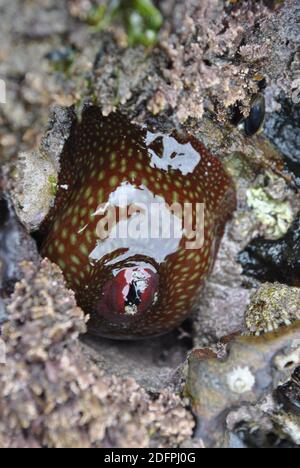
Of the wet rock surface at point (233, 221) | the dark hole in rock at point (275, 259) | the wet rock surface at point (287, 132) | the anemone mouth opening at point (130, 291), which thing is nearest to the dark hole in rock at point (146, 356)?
the wet rock surface at point (233, 221)

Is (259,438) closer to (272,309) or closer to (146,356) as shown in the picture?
(272,309)

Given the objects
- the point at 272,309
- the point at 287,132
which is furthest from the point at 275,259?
the point at 287,132

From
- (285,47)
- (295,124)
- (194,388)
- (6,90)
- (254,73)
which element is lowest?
(194,388)

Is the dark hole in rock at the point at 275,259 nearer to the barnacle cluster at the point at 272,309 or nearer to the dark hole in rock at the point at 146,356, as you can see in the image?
the barnacle cluster at the point at 272,309

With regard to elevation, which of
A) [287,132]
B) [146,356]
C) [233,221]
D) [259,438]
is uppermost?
[287,132]

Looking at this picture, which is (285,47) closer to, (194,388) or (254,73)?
(254,73)

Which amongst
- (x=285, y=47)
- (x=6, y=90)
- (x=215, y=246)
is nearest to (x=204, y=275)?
(x=215, y=246)

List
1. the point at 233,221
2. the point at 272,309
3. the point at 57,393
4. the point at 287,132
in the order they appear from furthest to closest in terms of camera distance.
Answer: the point at 233,221
the point at 287,132
the point at 272,309
the point at 57,393

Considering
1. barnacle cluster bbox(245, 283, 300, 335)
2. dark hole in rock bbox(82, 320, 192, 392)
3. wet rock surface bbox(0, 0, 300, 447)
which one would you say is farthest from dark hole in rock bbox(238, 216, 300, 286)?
dark hole in rock bbox(82, 320, 192, 392)
